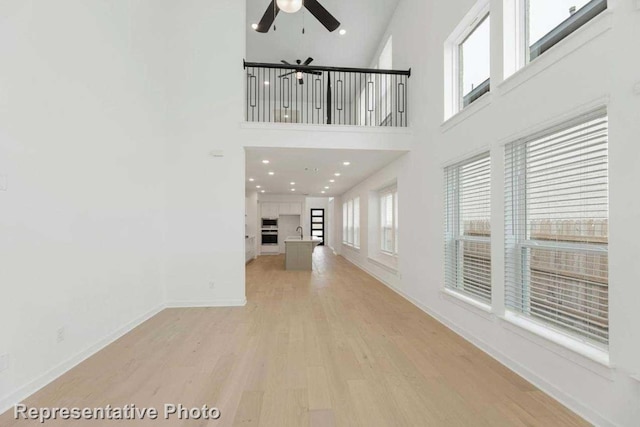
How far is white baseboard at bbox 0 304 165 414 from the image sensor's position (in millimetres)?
2070

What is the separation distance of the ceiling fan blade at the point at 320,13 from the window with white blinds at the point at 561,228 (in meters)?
2.55

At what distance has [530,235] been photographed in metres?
2.56

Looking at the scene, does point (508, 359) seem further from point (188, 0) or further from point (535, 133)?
point (188, 0)

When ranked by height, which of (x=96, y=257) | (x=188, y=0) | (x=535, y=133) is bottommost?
(x=96, y=257)

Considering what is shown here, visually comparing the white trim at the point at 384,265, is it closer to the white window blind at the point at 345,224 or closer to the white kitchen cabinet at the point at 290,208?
the white window blind at the point at 345,224

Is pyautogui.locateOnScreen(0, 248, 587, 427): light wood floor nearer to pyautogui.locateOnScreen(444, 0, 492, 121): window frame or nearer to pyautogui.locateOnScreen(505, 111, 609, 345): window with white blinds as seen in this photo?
pyautogui.locateOnScreen(505, 111, 609, 345): window with white blinds

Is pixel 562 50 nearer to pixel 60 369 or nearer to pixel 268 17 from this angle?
pixel 268 17

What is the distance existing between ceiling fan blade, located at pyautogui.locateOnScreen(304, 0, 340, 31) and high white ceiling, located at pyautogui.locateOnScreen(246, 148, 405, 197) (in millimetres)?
1762

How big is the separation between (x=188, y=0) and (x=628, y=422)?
655 centimetres

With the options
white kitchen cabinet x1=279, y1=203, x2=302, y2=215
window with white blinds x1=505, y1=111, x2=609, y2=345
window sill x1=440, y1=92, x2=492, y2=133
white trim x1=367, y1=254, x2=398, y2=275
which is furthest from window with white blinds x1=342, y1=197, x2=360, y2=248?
window with white blinds x1=505, y1=111, x2=609, y2=345

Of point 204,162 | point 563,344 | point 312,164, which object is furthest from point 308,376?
point 312,164

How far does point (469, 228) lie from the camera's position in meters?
3.48

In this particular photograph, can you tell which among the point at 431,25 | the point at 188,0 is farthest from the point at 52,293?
the point at 431,25

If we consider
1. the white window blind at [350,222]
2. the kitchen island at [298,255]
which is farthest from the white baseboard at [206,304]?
the white window blind at [350,222]
